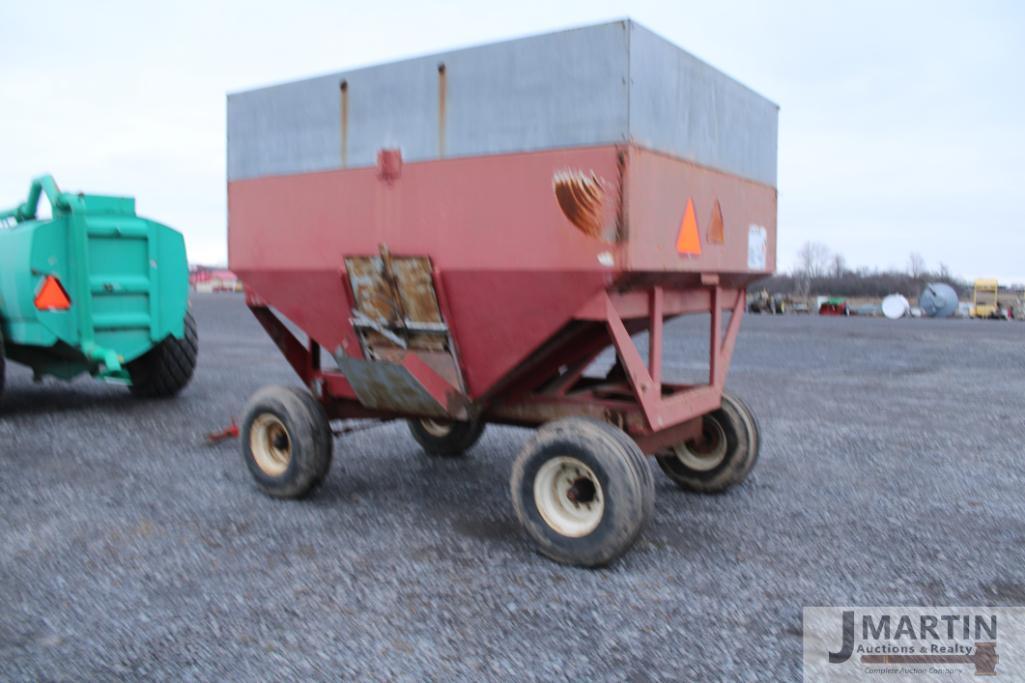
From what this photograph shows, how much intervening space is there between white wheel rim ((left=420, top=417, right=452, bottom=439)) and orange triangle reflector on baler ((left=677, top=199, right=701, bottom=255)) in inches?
92.2

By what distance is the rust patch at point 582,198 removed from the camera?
3.65 metres

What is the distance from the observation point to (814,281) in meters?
60.2

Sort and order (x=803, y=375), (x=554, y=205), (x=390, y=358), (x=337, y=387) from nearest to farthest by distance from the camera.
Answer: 1. (x=554, y=205)
2. (x=390, y=358)
3. (x=337, y=387)
4. (x=803, y=375)

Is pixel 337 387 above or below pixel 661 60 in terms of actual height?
below

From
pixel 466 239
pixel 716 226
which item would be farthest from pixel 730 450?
pixel 466 239

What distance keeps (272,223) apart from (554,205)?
6.25 ft

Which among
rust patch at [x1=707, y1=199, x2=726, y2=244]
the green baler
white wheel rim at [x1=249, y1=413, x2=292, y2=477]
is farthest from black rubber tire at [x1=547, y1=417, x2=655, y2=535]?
the green baler

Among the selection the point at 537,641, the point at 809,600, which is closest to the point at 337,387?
the point at 537,641

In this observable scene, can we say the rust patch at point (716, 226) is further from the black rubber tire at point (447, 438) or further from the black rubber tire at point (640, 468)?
the black rubber tire at point (447, 438)

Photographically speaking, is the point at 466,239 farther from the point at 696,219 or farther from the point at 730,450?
the point at 730,450

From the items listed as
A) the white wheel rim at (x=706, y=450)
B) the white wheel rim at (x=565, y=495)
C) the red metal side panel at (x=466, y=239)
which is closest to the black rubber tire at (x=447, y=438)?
the red metal side panel at (x=466, y=239)

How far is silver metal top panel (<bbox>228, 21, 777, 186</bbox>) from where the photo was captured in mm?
3652

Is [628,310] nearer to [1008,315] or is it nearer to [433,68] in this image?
[433,68]

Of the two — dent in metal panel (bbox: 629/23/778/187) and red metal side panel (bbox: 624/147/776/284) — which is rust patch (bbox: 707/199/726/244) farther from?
dent in metal panel (bbox: 629/23/778/187)
